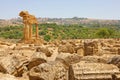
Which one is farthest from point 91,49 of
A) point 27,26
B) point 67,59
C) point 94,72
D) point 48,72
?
point 27,26

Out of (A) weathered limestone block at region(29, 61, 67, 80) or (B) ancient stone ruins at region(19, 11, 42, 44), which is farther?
(B) ancient stone ruins at region(19, 11, 42, 44)

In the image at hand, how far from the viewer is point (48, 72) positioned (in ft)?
20.9

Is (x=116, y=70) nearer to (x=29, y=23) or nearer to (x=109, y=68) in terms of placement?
(x=109, y=68)

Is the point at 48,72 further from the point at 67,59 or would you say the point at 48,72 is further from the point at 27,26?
the point at 27,26

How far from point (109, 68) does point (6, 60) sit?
3498 millimetres

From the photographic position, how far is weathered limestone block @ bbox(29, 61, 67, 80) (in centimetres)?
633

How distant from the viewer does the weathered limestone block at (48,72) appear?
249 inches

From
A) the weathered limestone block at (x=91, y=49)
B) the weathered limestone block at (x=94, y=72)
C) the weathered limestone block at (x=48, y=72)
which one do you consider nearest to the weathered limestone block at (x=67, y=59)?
the weathered limestone block at (x=48, y=72)

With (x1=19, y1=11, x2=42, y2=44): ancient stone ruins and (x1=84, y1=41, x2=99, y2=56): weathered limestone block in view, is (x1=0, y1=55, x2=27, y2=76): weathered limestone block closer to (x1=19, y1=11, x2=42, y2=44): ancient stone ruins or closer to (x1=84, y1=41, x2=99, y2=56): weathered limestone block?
(x1=84, y1=41, x2=99, y2=56): weathered limestone block

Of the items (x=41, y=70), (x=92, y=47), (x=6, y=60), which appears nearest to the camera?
(x=41, y=70)

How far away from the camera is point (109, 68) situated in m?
5.96

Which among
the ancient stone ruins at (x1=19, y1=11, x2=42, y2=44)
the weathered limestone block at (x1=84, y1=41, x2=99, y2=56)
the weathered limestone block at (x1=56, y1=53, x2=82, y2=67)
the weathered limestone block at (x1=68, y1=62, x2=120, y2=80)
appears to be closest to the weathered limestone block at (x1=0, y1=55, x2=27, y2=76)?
the weathered limestone block at (x1=56, y1=53, x2=82, y2=67)

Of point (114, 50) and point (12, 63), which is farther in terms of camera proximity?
point (114, 50)

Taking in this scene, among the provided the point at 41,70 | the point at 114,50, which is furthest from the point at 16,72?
the point at 114,50
